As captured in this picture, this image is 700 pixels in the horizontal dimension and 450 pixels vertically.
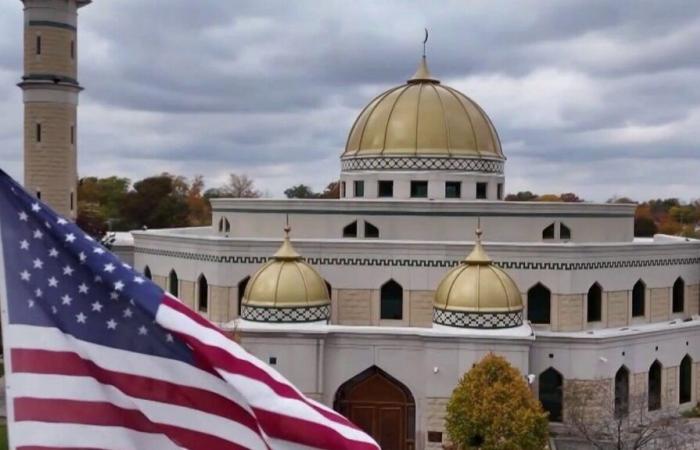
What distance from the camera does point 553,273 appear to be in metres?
22.6

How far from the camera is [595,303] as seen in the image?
2336 cm

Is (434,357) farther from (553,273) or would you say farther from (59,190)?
(59,190)

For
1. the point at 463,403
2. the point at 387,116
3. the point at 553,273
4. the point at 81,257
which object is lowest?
the point at 463,403

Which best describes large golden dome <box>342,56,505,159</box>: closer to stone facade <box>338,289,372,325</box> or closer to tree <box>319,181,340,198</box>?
stone facade <box>338,289,372,325</box>

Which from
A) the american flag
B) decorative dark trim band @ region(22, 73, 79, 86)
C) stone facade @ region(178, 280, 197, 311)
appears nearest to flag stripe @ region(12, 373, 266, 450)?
the american flag

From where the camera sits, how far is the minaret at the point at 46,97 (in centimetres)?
2938

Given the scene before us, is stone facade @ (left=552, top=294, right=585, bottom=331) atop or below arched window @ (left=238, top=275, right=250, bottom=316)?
below

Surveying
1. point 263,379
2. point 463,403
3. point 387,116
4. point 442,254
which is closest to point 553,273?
point 442,254

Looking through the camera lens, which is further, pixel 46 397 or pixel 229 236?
pixel 229 236

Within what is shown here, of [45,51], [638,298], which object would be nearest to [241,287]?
[638,298]

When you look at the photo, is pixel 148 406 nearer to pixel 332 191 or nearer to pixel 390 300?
pixel 390 300

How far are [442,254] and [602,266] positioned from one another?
4968 mm

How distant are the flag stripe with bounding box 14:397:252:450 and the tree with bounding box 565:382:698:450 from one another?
50.9 feet

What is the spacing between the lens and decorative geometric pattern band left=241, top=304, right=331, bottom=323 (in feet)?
68.1
